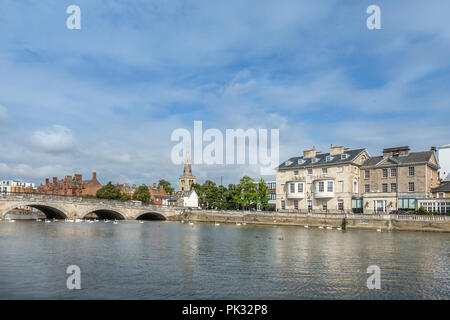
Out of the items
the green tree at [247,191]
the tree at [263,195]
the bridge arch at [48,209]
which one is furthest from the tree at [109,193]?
the tree at [263,195]

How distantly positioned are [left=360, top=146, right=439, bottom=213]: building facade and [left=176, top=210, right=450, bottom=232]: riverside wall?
825cm

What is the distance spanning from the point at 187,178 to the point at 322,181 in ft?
288

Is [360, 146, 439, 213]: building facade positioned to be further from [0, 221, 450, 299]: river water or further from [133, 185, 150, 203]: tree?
[133, 185, 150, 203]: tree

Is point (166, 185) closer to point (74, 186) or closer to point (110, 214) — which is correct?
point (74, 186)

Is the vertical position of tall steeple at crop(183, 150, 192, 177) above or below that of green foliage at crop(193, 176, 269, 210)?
above

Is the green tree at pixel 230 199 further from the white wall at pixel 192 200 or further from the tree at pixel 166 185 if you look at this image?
the tree at pixel 166 185

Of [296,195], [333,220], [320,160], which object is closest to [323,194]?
[296,195]

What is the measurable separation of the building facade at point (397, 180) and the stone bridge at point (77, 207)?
1579 inches

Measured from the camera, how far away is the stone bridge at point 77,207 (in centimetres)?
5753

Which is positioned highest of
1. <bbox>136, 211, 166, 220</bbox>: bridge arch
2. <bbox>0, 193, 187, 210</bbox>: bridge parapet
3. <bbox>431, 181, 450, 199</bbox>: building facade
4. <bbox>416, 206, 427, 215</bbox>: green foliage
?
<bbox>431, 181, 450, 199</bbox>: building facade

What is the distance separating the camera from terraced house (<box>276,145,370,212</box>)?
66250mm

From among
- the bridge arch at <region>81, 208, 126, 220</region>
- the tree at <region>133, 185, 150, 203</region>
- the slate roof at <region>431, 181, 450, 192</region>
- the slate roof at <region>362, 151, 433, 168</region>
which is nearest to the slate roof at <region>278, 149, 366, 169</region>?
the slate roof at <region>362, 151, 433, 168</region>
